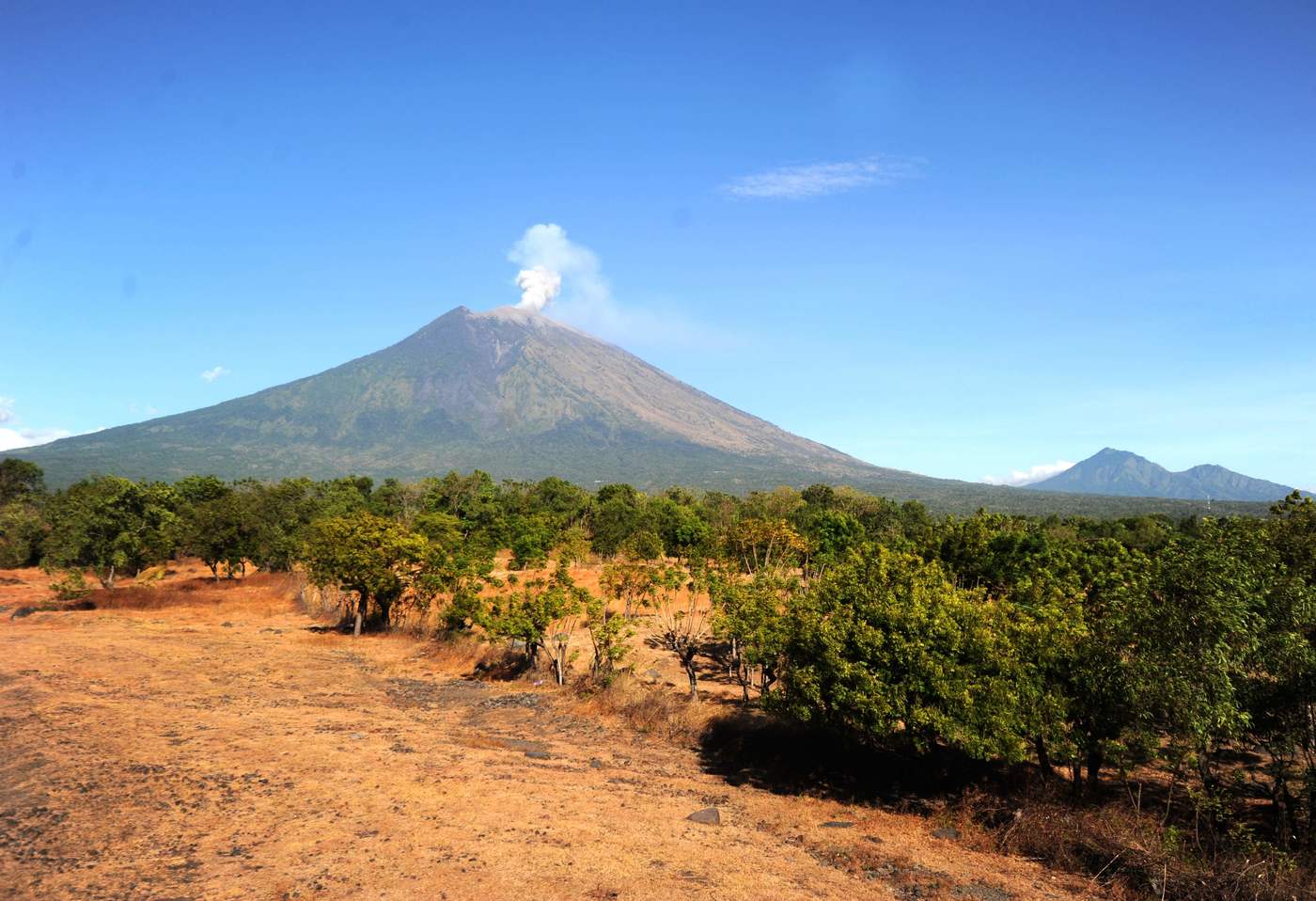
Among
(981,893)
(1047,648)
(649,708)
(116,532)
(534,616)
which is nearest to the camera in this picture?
(981,893)

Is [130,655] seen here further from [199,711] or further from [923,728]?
[923,728]

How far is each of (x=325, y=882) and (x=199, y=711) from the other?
37.7 ft

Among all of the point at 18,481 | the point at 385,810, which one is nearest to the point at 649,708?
the point at 385,810

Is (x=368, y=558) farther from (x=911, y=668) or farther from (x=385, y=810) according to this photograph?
(x=911, y=668)

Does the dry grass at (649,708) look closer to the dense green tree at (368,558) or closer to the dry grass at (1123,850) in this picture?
the dry grass at (1123,850)

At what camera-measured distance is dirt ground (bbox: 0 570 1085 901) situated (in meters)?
11.6

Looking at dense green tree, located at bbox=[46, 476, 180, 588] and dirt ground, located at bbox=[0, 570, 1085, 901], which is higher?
dense green tree, located at bbox=[46, 476, 180, 588]

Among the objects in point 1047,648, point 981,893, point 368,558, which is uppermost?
point 1047,648

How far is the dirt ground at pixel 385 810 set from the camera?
11.6 m

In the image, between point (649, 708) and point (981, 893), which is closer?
point (981, 893)

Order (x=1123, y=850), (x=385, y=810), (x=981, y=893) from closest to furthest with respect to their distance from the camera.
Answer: (x=981, y=893) → (x=1123, y=850) → (x=385, y=810)

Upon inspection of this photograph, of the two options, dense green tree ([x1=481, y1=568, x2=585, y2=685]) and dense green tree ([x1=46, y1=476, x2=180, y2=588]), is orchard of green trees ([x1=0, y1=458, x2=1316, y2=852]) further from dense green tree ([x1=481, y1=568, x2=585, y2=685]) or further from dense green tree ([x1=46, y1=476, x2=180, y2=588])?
dense green tree ([x1=46, y1=476, x2=180, y2=588])

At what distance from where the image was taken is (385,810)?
14.1m

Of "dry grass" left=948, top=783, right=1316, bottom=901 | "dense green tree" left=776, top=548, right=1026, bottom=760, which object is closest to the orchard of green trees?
"dense green tree" left=776, top=548, right=1026, bottom=760
